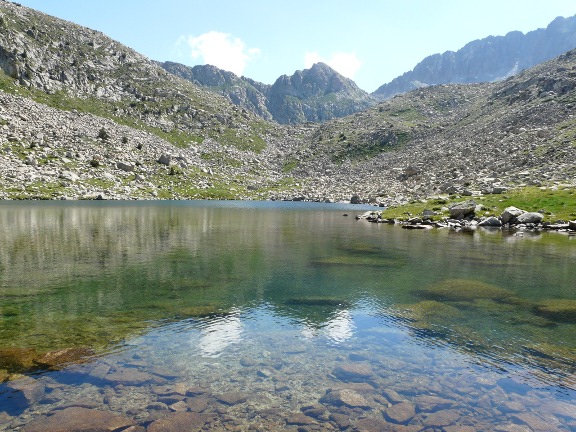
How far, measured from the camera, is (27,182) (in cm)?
12788

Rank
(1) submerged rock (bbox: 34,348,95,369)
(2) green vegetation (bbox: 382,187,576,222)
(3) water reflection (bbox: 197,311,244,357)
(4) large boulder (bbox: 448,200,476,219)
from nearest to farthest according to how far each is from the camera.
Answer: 1. (1) submerged rock (bbox: 34,348,95,369)
2. (3) water reflection (bbox: 197,311,244,357)
3. (2) green vegetation (bbox: 382,187,576,222)
4. (4) large boulder (bbox: 448,200,476,219)

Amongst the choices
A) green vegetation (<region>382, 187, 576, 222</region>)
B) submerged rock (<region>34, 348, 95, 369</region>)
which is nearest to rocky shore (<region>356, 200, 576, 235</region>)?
green vegetation (<region>382, 187, 576, 222</region>)

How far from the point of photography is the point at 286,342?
17719 millimetres

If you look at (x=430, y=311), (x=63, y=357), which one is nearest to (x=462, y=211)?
(x=430, y=311)

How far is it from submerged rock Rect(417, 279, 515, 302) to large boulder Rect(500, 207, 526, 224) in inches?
1804

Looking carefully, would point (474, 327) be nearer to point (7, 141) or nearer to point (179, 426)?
point (179, 426)

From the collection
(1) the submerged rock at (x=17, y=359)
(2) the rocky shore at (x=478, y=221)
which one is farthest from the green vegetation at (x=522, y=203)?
(1) the submerged rock at (x=17, y=359)

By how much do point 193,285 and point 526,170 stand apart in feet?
386

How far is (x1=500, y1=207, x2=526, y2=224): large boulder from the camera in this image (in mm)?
67062

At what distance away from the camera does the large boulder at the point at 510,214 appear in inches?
2640

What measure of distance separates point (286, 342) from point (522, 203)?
72.8 meters

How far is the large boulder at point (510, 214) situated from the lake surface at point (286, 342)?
108 feet

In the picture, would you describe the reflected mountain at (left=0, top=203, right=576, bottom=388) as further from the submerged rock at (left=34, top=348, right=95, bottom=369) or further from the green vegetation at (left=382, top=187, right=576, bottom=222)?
the green vegetation at (left=382, top=187, right=576, bottom=222)

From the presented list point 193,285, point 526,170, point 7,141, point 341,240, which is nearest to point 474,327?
point 193,285
